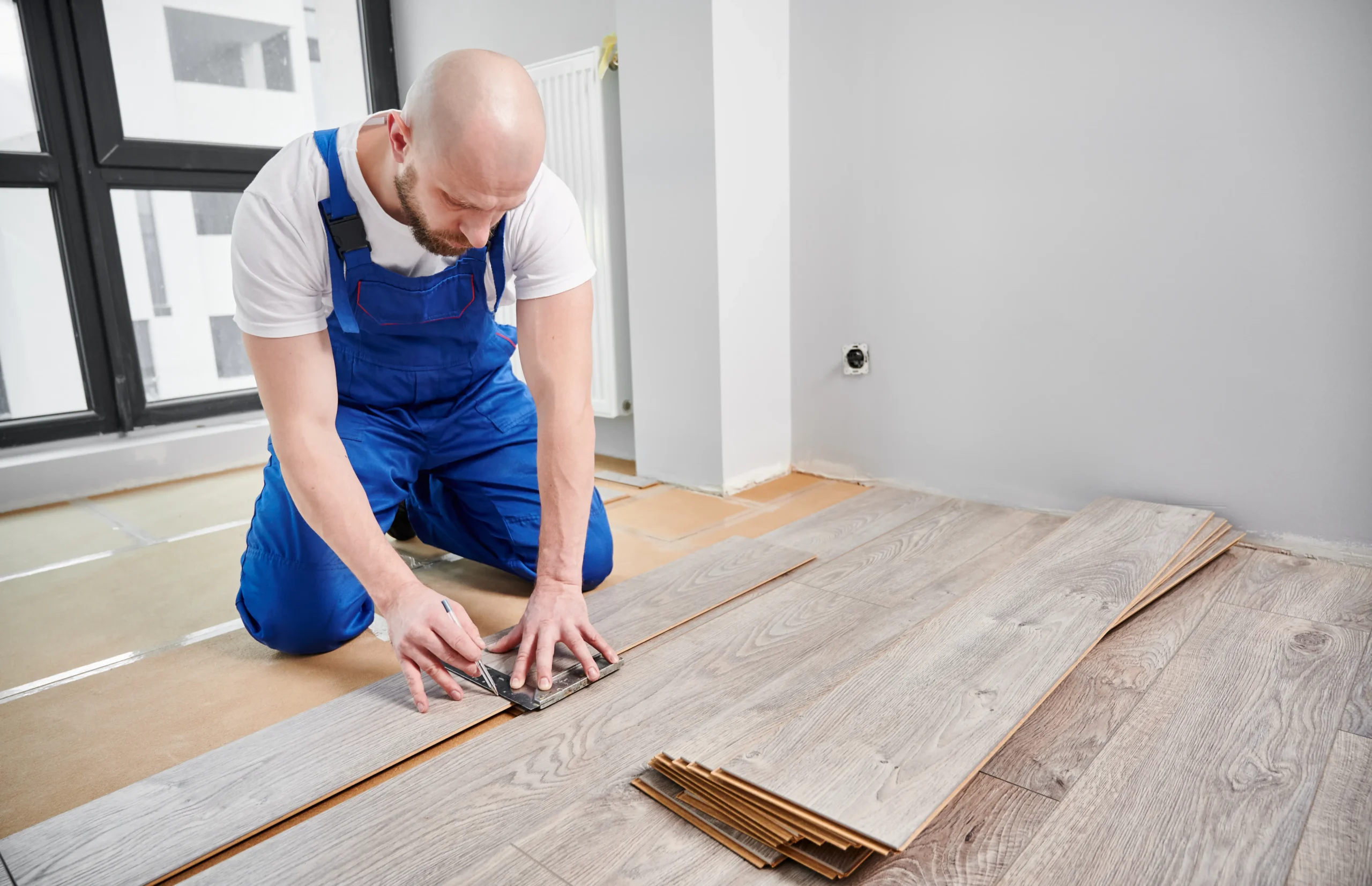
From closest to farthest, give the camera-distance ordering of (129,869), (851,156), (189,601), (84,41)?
(129,869)
(189,601)
(851,156)
(84,41)

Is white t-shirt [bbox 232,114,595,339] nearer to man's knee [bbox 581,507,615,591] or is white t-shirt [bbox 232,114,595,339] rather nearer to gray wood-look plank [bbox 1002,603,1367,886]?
man's knee [bbox 581,507,615,591]

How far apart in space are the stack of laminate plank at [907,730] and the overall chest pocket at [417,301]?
→ 89 centimetres

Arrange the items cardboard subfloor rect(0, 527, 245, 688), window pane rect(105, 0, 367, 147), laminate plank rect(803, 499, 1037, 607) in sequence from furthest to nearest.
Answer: window pane rect(105, 0, 367, 147) → laminate plank rect(803, 499, 1037, 607) → cardboard subfloor rect(0, 527, 245, 688)

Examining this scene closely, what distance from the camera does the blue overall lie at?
4.94ft

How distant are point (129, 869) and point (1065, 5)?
95.2 inches

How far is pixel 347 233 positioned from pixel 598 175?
5.15 feet

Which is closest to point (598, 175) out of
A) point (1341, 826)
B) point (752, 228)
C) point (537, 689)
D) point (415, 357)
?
point (752, 228)

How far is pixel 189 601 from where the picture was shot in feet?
6.45

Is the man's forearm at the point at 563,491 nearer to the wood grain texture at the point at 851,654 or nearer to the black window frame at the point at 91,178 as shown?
the wood grain texture at the point at 851,654

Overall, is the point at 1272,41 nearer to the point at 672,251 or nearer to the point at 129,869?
the point at 672,251

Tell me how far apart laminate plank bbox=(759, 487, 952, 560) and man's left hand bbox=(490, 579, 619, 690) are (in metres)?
0.75

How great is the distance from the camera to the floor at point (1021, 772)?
991mm

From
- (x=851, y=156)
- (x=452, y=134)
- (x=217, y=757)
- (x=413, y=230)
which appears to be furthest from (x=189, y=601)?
(x=851, y=156)

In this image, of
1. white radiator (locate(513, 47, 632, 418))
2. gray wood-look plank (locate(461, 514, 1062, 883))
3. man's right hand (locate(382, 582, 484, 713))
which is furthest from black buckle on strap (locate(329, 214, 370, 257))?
white radiator (locate(513, 47, 632, 418))
